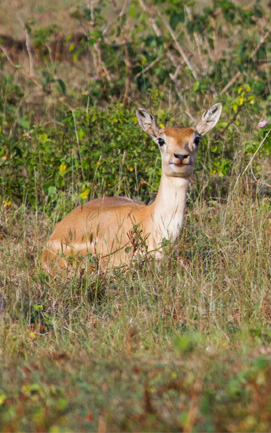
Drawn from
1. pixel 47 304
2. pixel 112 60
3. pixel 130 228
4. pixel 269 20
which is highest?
pixel 269 20

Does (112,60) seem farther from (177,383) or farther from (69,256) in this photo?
(177,383)

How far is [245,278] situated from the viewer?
4.59m

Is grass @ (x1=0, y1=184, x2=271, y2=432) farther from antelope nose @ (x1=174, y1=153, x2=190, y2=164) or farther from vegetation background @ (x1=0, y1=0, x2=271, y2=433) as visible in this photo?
antelope nose @ (x1=174, y1=153, x2=190, y2=164)

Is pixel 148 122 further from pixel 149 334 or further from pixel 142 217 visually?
pixel 149 334

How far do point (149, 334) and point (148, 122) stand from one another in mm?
1945

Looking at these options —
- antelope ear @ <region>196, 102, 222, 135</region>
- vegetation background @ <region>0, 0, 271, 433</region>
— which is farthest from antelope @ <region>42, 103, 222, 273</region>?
vegetation background @ <region>0, 0, 271, 433</region>

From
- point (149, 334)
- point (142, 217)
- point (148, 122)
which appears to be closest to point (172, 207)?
point (142, 217)

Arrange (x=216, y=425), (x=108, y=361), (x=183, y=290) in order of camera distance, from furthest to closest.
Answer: (x=183, y=290) < (x=108, y=361) < (x=216, y=425)

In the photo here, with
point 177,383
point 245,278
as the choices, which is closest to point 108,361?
point 177,383

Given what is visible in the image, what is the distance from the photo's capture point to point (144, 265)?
15.7ft

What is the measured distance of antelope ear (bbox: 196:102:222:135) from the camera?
5.27 m

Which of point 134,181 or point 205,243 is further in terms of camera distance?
point 134,181

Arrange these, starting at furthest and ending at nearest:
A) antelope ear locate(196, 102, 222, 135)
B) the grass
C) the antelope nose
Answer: antelope ear locate(196, 102, 222, 135), the antelope nose, the grass

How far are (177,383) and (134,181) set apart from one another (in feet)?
12.6
